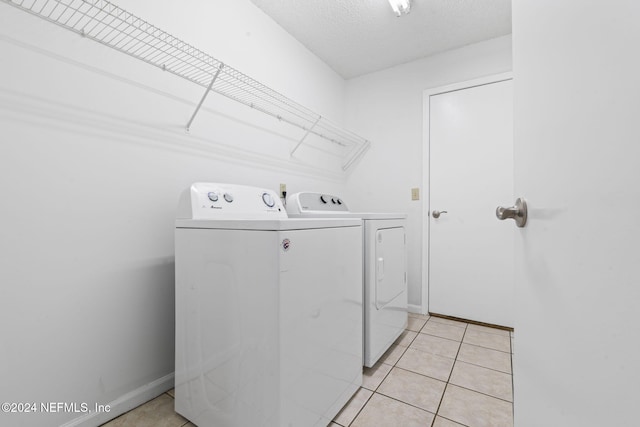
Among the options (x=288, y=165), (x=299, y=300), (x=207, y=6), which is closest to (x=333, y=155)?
(x=288, y=165)

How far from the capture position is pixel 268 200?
5.41 ft

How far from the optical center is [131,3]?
1298 millimetres

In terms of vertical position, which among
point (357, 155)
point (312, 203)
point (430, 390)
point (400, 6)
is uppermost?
point (400, 6)

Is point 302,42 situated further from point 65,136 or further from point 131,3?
point 65,136

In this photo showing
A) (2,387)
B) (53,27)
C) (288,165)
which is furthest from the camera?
(288,165)

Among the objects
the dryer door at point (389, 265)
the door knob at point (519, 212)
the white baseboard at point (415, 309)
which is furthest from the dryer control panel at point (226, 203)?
the white baseboard at point (415, 309)

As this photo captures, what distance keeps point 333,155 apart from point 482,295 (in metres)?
1.88

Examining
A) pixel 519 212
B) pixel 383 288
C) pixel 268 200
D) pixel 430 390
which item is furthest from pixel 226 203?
pixel 430 390

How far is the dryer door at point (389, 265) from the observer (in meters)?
1.69

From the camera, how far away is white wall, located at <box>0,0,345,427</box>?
3.33 ft

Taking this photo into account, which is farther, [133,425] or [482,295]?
[482,295]

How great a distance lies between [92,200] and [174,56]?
0.76 metres

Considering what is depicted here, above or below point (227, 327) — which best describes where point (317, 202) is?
above

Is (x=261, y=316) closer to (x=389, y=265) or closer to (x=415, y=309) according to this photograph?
(x=389, y=265)
